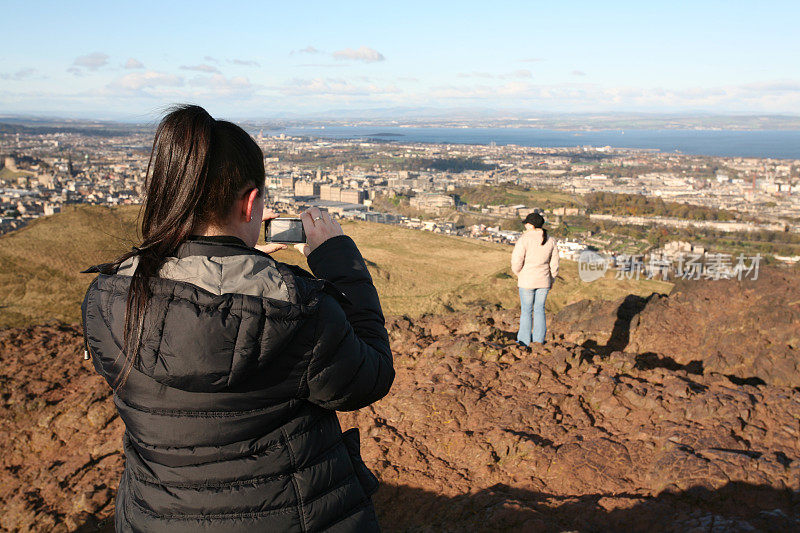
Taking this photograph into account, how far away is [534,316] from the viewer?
23.1ft

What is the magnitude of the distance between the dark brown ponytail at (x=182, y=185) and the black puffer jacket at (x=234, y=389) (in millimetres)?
43

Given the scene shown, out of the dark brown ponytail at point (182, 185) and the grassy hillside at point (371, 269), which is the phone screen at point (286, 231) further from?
the grassy hillside at point (371, 269)

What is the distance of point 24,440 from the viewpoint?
201 inches

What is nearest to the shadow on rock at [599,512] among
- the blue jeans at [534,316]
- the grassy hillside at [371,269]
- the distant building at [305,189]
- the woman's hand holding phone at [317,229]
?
the woman's hand holding phone at [317,229]

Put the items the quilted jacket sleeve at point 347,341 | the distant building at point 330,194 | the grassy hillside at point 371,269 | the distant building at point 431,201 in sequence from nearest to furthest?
1. the quilted jacket sleeve at point 347,341
2. the grassy hillside at point 371,269
3. the distant building at point 330,194
4. the distant building at point 431,201

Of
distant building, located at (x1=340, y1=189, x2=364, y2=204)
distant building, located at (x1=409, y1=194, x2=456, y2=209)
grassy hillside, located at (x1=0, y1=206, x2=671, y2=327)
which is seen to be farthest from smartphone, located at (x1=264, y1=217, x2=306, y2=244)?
distant building, located at (x1=409, y1=194, x2=456, y2=209)

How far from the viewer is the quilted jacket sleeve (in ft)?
5.29

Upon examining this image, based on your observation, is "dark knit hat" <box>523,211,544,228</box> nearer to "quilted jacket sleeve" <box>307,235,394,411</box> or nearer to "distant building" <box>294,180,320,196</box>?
"quilted jacket sleeve" <box>307,235,394,411</box>

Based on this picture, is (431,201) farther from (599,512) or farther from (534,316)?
(599,512)

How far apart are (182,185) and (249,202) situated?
8.4 inches

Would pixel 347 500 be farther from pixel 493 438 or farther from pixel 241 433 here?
pixel 493 438

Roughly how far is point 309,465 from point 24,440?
480 centimetres

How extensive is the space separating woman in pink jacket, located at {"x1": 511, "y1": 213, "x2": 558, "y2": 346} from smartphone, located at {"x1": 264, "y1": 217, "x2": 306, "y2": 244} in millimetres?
5161

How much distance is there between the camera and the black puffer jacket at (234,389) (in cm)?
148
